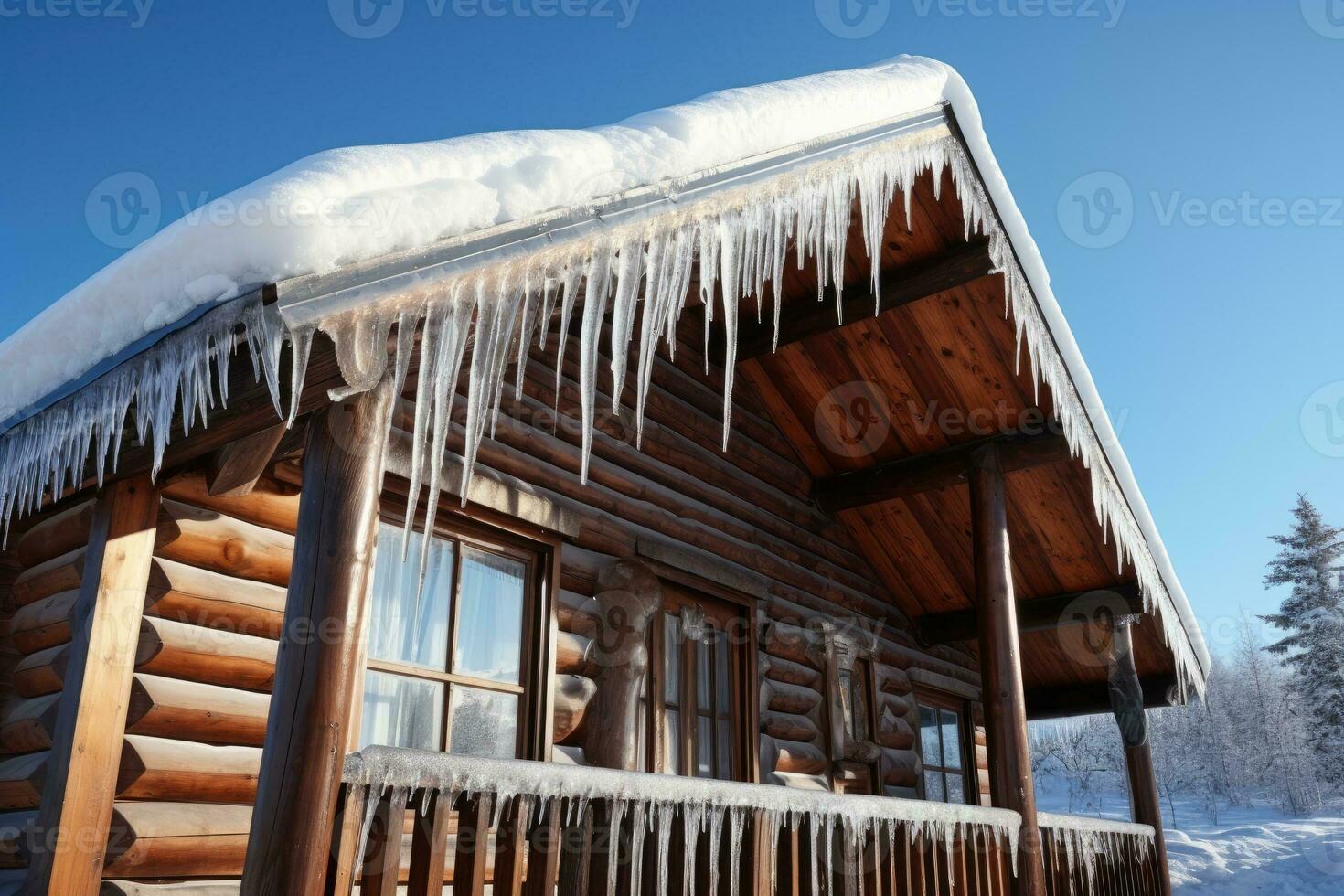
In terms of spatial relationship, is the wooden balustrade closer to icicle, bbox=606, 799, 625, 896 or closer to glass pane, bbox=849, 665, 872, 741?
glass pane, bbox=849, 665, 872, 741

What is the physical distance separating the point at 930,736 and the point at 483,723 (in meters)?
5.42

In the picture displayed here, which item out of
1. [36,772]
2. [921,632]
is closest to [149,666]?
[36,772]

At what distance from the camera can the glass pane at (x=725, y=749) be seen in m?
5.73

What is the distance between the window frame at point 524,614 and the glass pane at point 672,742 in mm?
916

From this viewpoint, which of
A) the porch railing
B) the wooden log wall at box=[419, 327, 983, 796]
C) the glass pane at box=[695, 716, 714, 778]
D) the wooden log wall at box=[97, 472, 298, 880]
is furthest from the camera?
the glass pane at box=[695, 716, 714, 778]

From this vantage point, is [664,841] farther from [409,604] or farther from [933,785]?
[933,785]

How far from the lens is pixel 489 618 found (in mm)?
4547

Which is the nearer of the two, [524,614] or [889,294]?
[524,614]

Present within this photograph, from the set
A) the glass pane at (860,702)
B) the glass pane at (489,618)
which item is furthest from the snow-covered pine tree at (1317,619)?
the glass pane at (489,618)

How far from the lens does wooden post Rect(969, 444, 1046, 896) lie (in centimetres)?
502

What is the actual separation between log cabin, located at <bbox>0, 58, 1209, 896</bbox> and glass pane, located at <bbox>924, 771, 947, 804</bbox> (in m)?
0.08

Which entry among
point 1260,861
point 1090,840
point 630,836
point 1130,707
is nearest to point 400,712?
point 630,836

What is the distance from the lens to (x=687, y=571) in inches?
221

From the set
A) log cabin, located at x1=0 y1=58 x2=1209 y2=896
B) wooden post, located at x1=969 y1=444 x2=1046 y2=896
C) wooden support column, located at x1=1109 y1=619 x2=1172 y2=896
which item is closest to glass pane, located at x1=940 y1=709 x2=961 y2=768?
log cabin, located at x1=0 y1=58 x2=1209 y2=896
